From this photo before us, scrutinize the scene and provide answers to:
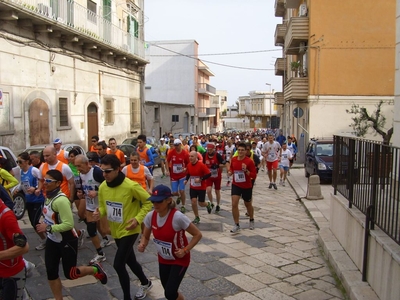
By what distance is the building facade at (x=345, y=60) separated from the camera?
77.9 ft

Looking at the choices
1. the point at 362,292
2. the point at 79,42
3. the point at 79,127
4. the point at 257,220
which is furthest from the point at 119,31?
the point at 362,292

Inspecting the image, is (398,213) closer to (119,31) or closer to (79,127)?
(79,127)

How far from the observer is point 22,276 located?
3.99 metres

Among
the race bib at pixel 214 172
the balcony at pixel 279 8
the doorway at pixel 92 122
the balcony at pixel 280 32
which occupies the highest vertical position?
the balcony at pixel 279 8

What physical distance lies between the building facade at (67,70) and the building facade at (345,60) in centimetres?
1009

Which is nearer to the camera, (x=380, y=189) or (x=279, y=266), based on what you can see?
(x=380, y=189)

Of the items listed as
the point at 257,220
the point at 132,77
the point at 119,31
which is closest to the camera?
the point at 257,220

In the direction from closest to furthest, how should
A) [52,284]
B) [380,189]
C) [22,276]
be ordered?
[22,276]
[52,284]
[380,189]

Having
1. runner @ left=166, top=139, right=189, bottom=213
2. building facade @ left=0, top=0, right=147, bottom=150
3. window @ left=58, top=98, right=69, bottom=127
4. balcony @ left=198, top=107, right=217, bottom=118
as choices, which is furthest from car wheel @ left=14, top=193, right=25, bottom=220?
balcony @ left=198, top=107, right=217, bottom=118

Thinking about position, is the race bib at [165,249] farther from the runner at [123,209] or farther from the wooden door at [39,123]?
the wooden door at [39,123]

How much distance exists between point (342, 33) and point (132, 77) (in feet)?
39.7

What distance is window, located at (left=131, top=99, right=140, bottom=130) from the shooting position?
2637 centimetres

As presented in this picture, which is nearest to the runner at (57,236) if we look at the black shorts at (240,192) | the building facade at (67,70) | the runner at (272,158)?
the black shorts at (240,192)

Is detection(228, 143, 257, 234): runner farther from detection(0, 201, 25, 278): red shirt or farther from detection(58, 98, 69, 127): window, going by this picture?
detection(58, 98, 69, 127): window
